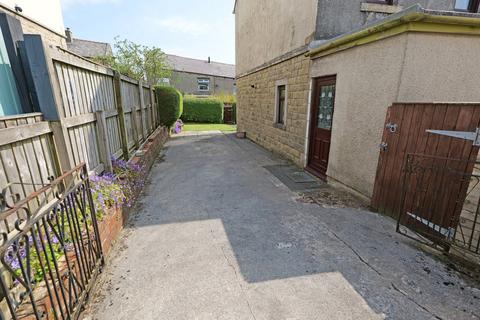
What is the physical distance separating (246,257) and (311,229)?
1.18 metres

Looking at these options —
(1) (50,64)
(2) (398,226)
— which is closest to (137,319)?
(1) (50,64)

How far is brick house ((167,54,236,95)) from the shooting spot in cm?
2958

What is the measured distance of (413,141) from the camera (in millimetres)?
3334

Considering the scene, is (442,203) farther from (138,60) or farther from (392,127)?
(138,60)

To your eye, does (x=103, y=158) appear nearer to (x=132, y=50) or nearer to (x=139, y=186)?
(x=139, y=186)

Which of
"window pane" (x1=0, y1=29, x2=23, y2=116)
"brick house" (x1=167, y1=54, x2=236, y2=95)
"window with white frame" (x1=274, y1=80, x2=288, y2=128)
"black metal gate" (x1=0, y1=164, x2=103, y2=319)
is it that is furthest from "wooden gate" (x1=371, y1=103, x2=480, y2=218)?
"brick house" (x1=167, y1=54, x2=236, y2=95)

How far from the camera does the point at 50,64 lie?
7.80 ft

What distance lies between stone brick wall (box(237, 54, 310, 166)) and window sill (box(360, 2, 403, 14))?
1.63 meters

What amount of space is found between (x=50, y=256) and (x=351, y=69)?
5.28 meters

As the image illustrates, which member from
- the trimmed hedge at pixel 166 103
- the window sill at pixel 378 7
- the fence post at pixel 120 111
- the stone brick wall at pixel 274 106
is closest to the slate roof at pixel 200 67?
the trimmed hedge at pixel 166 103

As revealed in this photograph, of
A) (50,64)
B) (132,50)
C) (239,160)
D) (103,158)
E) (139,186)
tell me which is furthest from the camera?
(132,50)

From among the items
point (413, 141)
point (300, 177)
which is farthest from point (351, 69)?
point (300, 177)

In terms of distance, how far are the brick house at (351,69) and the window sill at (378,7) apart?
0.02 m

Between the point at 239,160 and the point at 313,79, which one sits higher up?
the point at 313,79
